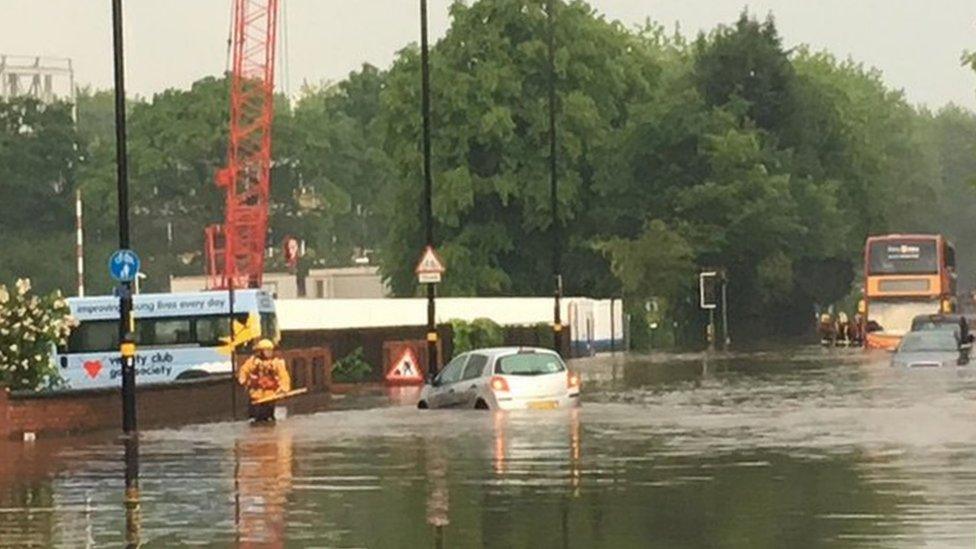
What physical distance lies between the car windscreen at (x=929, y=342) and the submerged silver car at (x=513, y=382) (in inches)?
1017

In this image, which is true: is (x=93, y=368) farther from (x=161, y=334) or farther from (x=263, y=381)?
(x=263, y=381)

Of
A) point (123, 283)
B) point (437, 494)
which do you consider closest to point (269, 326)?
point (123, 283)

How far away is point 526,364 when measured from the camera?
43.0 m

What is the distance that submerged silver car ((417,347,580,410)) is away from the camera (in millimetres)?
42406

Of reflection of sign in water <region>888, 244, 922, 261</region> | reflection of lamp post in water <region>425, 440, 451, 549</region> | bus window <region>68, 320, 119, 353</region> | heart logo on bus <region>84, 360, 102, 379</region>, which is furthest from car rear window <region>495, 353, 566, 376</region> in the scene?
reflection of sign in water <region>888, 244, 922, 261</region>

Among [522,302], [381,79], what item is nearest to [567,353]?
[522,302]

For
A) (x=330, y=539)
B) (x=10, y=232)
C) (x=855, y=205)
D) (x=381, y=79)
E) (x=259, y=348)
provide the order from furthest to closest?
1. (x=381, y=79)
2. (x=10, y=232)
3. (x=855, y=205)
4. (x=259, y=348)
5. (x=330, y=539)

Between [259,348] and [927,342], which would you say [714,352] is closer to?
[927,342]

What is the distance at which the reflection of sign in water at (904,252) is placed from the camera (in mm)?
93375

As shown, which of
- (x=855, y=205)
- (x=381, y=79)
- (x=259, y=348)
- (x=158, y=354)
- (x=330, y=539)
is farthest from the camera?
(x=381, y=79)

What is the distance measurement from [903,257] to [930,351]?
25833 mm

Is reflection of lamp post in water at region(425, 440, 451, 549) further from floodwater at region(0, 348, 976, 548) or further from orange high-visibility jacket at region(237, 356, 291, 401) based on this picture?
orange high-visibility jacket at region(237, 356, 291, 401)

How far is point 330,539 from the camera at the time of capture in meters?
19.4

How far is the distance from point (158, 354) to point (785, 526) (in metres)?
40.4
